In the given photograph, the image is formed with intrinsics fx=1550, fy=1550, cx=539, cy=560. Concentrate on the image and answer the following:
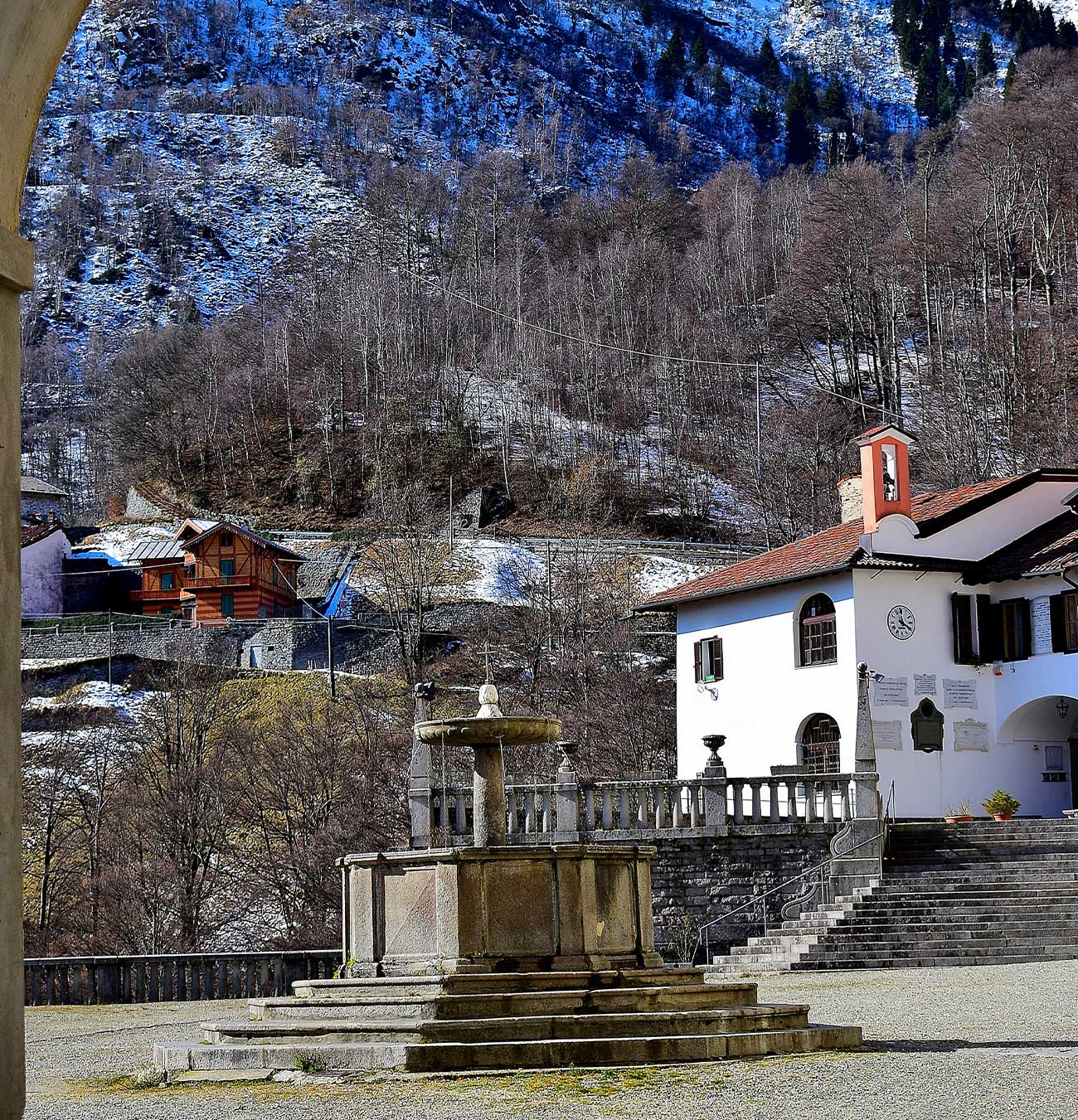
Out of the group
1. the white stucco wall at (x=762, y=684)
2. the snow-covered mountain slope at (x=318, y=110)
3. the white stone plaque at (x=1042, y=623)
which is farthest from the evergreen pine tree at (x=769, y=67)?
the white stone plaque at (x=1042, y=623)

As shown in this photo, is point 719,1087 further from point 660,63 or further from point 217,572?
point 660,63

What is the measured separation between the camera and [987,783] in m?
32.2

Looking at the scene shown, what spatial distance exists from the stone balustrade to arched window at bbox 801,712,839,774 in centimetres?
604

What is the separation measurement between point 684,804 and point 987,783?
6.90 metres

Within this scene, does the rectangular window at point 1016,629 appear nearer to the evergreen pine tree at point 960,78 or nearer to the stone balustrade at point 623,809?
the stone balustrade at point 623,809

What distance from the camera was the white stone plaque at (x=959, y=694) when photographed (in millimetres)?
32219

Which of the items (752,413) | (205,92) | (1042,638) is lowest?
(1042,638)

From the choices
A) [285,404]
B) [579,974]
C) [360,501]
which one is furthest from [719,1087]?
[285,404]

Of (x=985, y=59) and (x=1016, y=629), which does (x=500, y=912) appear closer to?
(x=1016, y=629)

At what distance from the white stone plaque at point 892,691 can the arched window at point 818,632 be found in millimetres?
1149

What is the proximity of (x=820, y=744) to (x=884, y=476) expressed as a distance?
583cm

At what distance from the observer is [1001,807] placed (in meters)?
29.0

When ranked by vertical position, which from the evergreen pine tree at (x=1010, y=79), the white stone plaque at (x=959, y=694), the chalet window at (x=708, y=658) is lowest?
the white stone plaque at (x=959, y=694)

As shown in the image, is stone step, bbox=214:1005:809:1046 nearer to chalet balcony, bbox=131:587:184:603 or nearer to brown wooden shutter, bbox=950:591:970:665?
brown wooden shutter, bbox=950:591:970:665
